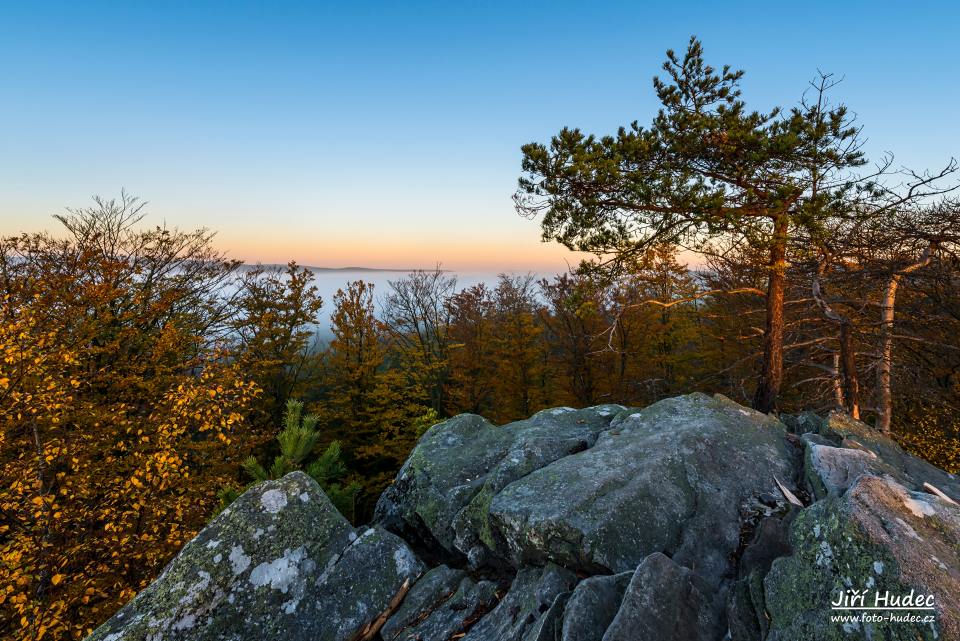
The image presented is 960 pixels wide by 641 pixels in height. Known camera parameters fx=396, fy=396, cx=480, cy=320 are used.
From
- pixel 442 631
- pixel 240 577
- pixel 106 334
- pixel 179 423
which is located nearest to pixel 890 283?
pixel 442 631

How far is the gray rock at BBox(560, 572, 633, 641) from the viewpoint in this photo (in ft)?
10.9

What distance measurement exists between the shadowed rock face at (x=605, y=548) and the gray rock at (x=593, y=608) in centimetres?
2

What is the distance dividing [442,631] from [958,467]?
1498 cm

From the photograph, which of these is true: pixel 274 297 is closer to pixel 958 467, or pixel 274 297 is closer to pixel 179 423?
pixel 179 423

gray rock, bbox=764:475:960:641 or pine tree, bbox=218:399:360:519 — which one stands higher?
gray rock, bbox=764:475:960:641

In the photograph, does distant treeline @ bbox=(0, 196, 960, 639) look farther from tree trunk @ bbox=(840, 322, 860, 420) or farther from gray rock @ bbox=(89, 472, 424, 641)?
gray rock @ bbox=(89, 472, 424, 641)

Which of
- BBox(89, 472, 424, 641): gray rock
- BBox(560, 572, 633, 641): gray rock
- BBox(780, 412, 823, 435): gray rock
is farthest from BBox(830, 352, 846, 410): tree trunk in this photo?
BBox(89, 472, 424, 641): gray rock

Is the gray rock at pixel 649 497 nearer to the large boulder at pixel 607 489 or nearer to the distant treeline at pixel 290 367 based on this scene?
the large boulder at pixel 607 489

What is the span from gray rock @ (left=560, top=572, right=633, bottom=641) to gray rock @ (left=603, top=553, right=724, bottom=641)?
0.95ft

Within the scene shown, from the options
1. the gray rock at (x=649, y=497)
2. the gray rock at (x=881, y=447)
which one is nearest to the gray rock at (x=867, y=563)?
the gray rock at (x=649, y=497)

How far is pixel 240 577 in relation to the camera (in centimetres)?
521

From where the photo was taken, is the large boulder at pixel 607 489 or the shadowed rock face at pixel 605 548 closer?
the shadowed rock face at pixel 605 548

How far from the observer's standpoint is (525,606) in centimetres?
428

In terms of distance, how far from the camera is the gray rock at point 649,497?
14.6 feet
